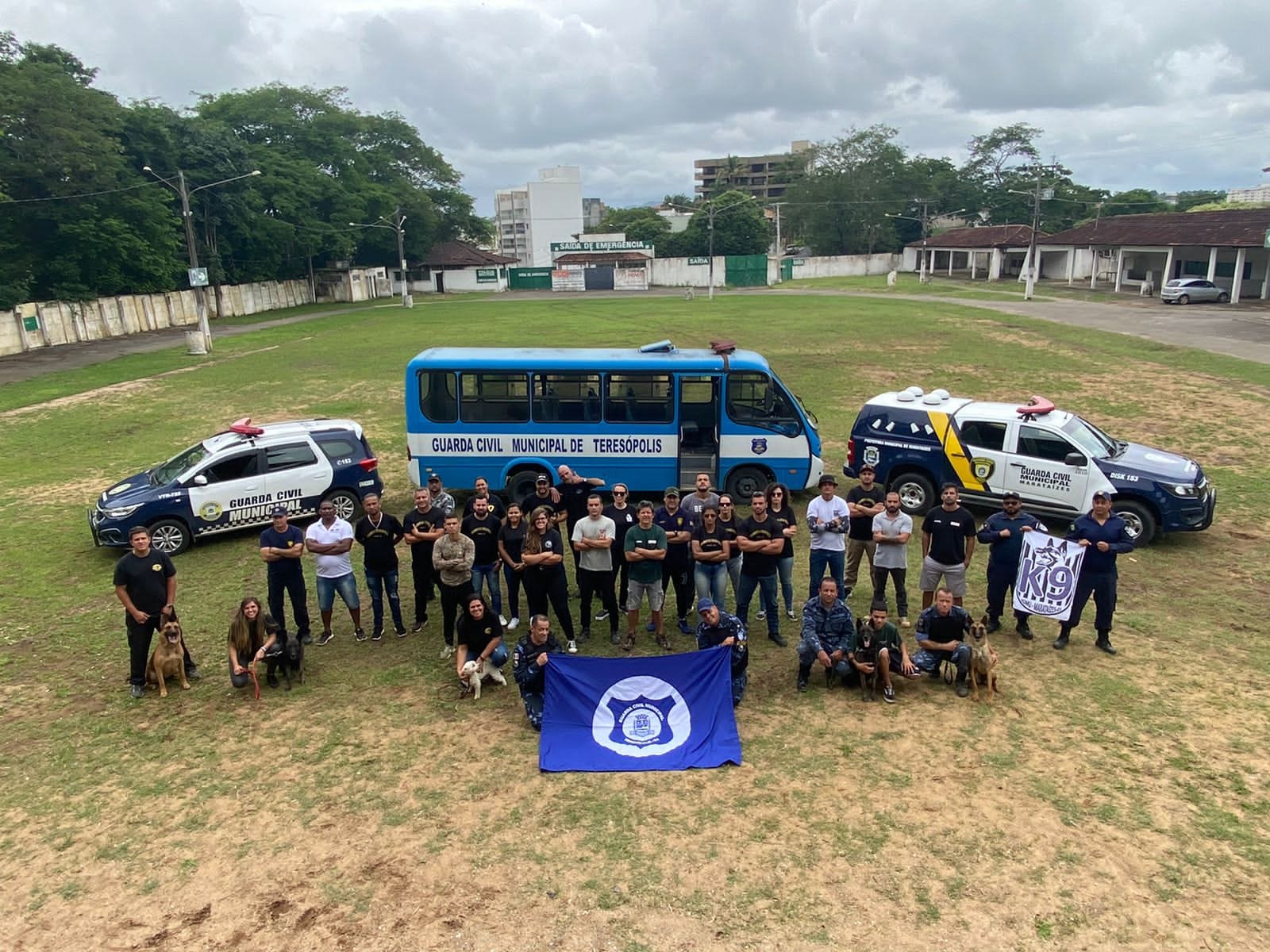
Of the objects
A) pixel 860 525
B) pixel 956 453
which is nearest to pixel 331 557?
pixel 860 525

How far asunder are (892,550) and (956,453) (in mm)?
4323

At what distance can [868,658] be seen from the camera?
825 centimetres

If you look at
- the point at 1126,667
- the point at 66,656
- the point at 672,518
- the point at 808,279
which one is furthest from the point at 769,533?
the point at 808,279

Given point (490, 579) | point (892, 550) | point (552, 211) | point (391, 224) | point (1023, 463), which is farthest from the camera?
point (552, 211)

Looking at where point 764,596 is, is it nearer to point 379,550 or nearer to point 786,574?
point 786,574

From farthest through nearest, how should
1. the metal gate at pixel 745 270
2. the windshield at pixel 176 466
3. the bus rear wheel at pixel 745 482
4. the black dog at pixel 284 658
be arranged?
the metal gate at pixel 745 270
the bus rear wheel at pixel 745 482
the windshield at pixel 176 466
the black dog at pixel 284 658

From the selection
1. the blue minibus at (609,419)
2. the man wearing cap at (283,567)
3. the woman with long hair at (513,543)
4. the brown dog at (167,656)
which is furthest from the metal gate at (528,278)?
the brown dog at (167,656)

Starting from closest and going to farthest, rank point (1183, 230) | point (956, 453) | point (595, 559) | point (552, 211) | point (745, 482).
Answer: point (595, 559) → point (956, 453) → point (745, 482) → point (1183, 230) → point (552, 211)

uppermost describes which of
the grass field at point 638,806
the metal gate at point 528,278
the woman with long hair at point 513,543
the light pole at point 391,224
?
the light pole at point 391,224

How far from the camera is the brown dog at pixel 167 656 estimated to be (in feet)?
27.7

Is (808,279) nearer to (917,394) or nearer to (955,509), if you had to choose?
(917,394)

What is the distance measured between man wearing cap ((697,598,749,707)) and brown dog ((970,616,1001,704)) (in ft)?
7.44

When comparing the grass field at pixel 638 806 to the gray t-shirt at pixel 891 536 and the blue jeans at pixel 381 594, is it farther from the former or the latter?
the gray t-shirt at pixel 891 536

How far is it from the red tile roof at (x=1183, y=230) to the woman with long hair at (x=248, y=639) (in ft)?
177
